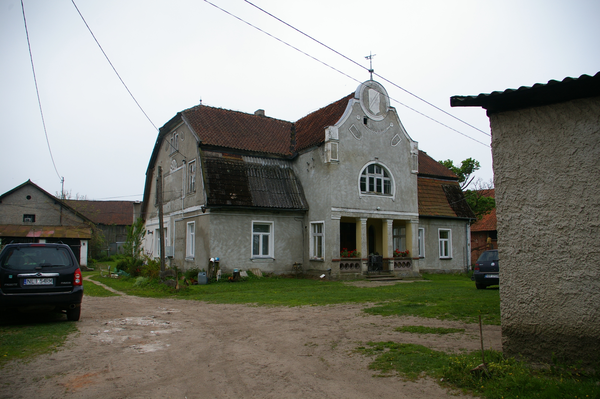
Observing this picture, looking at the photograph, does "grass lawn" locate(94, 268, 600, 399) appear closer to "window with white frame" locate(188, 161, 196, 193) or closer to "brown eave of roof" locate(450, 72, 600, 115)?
"brown eave of roof" locate(450, 72, 600, 115)

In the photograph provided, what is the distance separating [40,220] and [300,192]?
90.8 ft

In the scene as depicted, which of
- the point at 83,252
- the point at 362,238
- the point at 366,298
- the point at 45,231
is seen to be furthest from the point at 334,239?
the point at 45,231

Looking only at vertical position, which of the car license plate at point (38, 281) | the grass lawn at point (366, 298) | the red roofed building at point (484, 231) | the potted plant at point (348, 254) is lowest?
the grass lawn at point (366, 298)

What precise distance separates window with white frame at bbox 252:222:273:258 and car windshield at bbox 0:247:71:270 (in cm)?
1209

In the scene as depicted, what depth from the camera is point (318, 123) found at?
23172 mm

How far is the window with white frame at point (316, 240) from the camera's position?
21328mm

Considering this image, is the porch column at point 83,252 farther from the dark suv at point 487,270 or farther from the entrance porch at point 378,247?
the dark suv at point 487,270

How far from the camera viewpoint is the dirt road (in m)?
4.82

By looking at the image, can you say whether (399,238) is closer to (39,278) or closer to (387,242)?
(387,242)

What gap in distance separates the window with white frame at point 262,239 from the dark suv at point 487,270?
994 centimetres

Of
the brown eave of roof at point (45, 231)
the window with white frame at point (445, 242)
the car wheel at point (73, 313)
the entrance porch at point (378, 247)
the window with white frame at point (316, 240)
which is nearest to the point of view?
the car wheel at point (73, 313)

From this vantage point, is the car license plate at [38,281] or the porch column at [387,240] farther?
the porch column at [387,240]

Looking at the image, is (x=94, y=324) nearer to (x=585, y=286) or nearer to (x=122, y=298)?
(x=122, y=298)

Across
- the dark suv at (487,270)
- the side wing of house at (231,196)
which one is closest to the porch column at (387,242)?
the side wing of house at (231,196)
